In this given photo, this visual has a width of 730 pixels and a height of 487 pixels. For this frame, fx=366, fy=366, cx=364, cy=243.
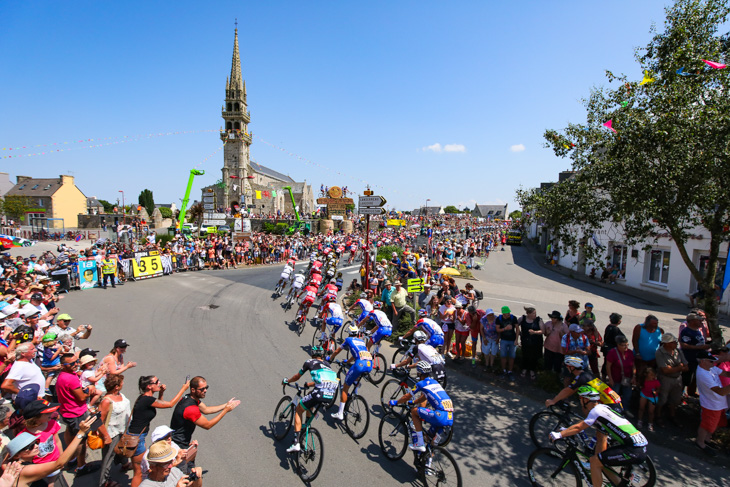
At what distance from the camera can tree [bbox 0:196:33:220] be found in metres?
46.5

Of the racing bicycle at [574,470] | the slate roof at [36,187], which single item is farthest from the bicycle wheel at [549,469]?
the slate roof at [36,187]

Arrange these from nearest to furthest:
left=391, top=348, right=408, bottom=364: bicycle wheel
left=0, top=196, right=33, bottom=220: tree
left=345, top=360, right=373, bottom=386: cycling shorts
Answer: left=345, top=360, right=373, bottom=386: cycling shorts, left=391, top=348, right=408, bottom=364: bicycle wheel, left=0, top=196, right=33, bottom=220: tree

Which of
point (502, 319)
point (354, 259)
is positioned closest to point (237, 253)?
point (354, 259)

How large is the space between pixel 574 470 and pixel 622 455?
2.56 feet

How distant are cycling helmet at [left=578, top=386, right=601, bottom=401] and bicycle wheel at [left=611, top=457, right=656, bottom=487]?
1036 millimetres

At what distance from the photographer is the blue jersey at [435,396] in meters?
4.69

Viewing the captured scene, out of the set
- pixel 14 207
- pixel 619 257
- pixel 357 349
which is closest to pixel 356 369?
pixel 357 349

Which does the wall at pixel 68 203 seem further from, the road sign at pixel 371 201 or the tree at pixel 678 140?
the tree at pixel 678 140

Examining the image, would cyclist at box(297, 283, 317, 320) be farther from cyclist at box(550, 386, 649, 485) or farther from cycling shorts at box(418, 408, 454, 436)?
cyclist at box(550, 386, 649, 485)

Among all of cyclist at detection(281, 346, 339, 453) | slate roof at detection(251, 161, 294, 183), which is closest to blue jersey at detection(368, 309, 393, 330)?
cyclist at detection(281, 346, 339, 453)

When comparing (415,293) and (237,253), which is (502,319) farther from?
(237,253)

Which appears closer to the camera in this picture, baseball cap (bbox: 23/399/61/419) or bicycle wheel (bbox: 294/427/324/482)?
baseball cap (bbox: 23/399/61/419)

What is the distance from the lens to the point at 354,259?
30.1 m

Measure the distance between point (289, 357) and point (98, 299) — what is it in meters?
9.80
